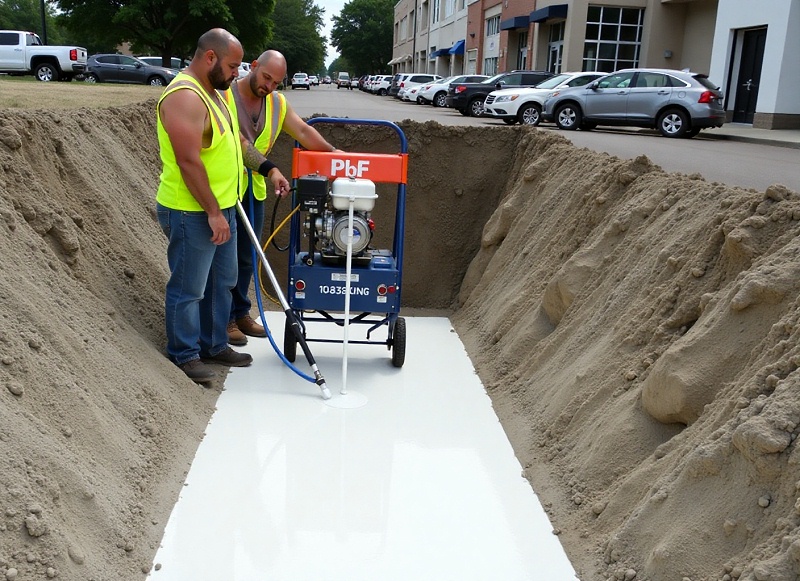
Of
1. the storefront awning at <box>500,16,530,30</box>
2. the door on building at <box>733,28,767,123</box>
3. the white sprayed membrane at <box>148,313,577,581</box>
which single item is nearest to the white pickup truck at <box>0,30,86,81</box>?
the storefront awning at <box>500,16,530,30</box>

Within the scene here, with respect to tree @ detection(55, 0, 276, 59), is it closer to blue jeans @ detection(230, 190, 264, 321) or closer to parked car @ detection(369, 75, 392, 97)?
parked car @ detection(369, 75, 392, 97)

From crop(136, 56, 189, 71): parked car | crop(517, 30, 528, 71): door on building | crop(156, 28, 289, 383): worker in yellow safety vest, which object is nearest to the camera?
crop(156, 28, 289, 383): worker in yellow safety vest

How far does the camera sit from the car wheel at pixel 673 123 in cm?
1622

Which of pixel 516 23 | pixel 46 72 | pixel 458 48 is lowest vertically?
pixel 46 72

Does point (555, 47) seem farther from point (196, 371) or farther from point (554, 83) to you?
point (196, 371)

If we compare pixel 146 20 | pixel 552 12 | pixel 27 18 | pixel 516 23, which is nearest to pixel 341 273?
pixel 552 12

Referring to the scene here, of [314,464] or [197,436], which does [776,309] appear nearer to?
[314,464]

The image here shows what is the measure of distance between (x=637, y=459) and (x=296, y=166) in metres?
3.24

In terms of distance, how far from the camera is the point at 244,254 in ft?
21.5

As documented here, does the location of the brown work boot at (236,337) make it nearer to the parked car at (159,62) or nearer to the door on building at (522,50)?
the parked car at (159,62)

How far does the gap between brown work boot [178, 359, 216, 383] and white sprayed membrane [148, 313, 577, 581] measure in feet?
0.64

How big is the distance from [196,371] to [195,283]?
0.68 m

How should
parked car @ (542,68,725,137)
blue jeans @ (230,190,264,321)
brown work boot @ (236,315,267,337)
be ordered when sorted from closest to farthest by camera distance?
blue jeans @ (230,190,264,321) < brown work boot @ (236,315,267,337) < parked car @ (542,68,725,137)

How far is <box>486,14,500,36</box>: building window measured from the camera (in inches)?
1576
